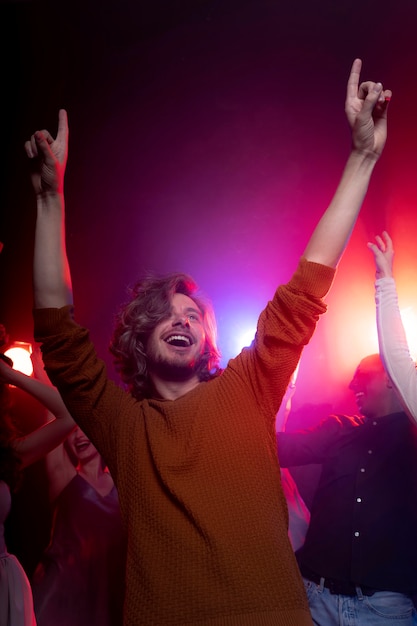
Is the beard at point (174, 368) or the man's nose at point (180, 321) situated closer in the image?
the beard at point (174, 368)

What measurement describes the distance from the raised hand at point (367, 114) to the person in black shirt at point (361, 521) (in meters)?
1.28

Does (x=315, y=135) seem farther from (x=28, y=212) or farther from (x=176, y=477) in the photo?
(x=176, y=477)

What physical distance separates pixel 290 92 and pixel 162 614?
3.07m

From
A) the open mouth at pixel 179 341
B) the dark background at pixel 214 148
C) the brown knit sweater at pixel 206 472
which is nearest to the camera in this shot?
the brown knit sweater at pixel 206 472

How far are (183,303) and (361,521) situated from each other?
1.10 meters

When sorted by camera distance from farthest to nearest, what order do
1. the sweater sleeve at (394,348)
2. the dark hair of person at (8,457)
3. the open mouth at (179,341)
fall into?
the dark hair of person at (8,457)
the sweater sleeve at (394,348)
the open mouth at (179,341)

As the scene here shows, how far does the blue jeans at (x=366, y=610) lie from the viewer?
178cm

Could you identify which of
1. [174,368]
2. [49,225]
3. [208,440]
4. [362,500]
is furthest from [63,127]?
[362,500]

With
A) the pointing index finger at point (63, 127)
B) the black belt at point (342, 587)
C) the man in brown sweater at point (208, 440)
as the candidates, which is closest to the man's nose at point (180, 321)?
the man in brown sweater at point (208, 440)

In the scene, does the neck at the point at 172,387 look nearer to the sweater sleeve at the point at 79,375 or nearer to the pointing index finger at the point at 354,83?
the sweater sleeve at the point at 79,375

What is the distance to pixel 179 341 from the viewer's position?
5.60ft

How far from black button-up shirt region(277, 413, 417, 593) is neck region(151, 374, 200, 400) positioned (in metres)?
0.72

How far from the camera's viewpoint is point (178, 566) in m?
1.08

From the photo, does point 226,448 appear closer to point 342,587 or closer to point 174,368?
point 174,368
